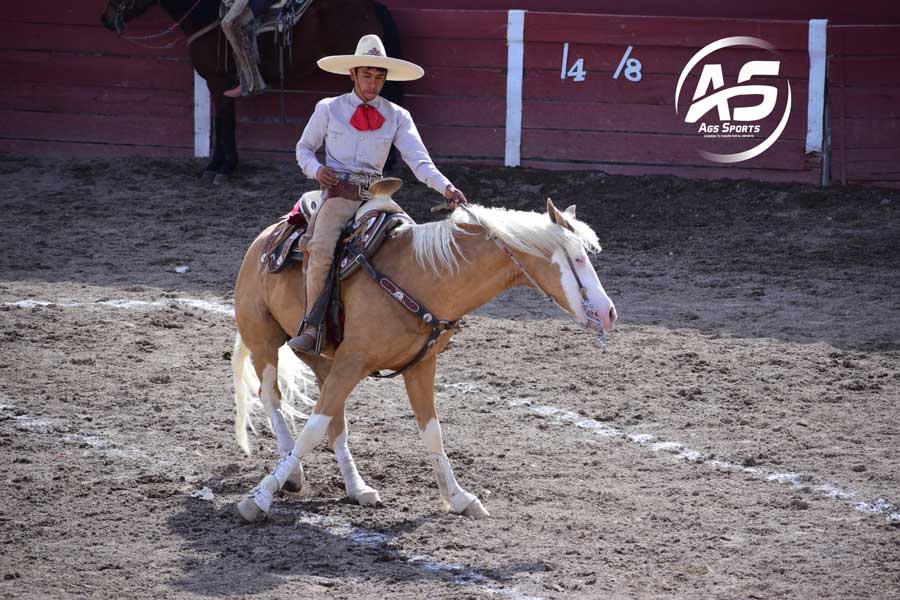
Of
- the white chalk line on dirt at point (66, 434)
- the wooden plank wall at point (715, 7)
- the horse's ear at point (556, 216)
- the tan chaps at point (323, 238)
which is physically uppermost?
the wooden plank wall at point (715, 7)

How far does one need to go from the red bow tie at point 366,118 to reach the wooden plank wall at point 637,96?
733cm

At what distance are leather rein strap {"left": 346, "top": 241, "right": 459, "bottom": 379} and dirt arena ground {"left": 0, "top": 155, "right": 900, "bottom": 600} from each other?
0.85 metres

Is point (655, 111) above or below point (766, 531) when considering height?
above

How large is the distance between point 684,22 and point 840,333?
5.03 metres

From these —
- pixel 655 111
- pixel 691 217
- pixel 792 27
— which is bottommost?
pixel 691 217

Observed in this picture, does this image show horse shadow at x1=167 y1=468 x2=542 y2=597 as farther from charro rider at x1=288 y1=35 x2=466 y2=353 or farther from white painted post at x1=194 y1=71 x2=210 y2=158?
white painted post at x1=194 y1=71 x2=210 y2=158

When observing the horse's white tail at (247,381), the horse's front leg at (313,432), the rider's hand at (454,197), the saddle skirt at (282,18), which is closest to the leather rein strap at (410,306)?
the horse's front leg at (313,432)

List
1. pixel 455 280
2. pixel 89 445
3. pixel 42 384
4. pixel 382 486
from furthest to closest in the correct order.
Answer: pixel 42 384, pixel 89 445, pixel 382 486, pixel 455 280

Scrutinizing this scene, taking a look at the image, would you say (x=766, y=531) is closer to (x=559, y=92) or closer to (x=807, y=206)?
(x=807, y=206)

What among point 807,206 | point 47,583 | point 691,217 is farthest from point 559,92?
point 47,583

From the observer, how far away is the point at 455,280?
5.45 meters

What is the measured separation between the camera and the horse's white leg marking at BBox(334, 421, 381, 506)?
585cm

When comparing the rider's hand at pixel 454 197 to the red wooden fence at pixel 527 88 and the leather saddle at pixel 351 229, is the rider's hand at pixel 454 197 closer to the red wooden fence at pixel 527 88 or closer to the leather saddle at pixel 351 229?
the leather saddle at pixel 351 229

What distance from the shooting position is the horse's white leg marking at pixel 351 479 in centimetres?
585
